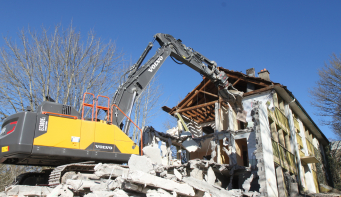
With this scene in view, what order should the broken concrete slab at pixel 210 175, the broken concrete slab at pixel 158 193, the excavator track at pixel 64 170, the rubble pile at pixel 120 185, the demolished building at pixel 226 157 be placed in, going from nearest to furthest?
1. the rubble pile at pixel 120 185
2. the broken concrete slab at pixel 158 193
3. the demolished building at pixel 226 157
4. the excavator track at pixel 64 170
5. the broken concrete slab at pixel 210 175

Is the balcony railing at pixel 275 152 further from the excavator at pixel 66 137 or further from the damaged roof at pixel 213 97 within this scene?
the excavator at pixel 66 137

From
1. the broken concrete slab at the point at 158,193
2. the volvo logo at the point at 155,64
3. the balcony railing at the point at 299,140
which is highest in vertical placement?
the volvo logo at the point at 155,64

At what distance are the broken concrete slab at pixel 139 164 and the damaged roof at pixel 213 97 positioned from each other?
34.3ft

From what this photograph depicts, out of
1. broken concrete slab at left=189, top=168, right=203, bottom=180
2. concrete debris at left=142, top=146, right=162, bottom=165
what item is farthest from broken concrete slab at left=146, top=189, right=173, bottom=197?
broken concrete slab at left=189, top=168, right=203, bottom=180

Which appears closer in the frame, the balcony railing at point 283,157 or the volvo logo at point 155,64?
the volvo logo at point 155,64

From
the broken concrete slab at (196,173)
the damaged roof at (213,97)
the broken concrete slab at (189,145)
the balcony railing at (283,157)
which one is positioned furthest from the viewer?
the broken concrete slab at (189,145)

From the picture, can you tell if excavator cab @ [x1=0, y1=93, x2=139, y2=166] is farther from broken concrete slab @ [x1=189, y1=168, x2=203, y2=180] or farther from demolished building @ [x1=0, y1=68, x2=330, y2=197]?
broken concrete slab @ [x1=189, y1=168, x2=203, y2=180]

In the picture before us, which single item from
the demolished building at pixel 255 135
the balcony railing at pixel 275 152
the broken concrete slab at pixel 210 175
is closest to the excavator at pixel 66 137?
the broken concrete slab at pixel 210 175

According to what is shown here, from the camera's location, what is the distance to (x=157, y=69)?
11609mm

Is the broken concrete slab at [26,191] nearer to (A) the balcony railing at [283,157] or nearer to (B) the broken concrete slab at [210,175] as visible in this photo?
(B) the broken concrete slab at [210,175]

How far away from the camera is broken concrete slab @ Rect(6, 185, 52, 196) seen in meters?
7.47

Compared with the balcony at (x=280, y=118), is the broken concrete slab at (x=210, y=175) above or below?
below

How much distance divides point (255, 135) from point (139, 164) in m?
8.11

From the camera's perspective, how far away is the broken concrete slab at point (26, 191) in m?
7.47
